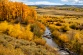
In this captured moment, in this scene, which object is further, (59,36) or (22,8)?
(22,8)

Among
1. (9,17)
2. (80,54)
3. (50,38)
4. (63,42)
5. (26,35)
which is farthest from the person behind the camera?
(9,17)

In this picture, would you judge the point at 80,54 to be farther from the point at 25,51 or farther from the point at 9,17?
the point at 9,17

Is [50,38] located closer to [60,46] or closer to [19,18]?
[60,46]

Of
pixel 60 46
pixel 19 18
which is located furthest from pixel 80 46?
pixel 19 18

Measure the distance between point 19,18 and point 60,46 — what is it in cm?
3070

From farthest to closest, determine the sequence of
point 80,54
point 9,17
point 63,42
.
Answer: point 9,17, point 63,42, point 80,54

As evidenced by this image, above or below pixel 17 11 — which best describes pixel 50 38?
below

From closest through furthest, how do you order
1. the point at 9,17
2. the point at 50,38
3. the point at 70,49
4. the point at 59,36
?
the point at 70,49, the point at 59,36, the point at 50,38, the point at 9,17

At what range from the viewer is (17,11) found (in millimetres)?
83875

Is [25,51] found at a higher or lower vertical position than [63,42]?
higher

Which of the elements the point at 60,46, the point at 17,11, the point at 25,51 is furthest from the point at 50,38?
the point at 25,51

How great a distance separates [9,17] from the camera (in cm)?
8056

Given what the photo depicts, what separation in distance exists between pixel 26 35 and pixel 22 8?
108ft

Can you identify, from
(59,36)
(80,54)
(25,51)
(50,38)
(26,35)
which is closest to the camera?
(25,51)
